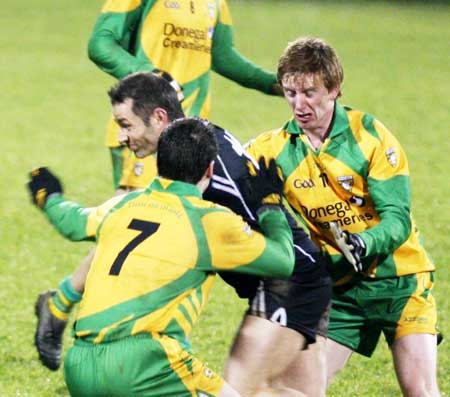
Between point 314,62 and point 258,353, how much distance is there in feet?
4.10

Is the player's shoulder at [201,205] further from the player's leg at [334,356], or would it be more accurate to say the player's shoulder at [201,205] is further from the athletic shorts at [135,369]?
the player's leg at [334,356]

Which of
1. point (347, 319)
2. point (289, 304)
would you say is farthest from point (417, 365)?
point (289, 304)

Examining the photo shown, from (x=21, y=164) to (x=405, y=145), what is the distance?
4524 mm

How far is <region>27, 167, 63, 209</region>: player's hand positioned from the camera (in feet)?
15.6

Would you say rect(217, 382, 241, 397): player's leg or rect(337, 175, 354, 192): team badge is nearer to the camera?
rect(217, 382, 241, 397): player's leg

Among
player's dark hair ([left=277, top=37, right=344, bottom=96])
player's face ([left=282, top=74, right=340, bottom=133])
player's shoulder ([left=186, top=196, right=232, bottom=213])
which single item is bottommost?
player's shoulder ([left=186, top=196, right=232, bottom=213])

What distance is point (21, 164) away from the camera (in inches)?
541

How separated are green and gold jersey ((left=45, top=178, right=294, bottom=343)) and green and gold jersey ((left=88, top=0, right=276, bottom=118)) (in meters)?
2.85

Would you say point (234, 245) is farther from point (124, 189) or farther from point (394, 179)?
point (124, 189)

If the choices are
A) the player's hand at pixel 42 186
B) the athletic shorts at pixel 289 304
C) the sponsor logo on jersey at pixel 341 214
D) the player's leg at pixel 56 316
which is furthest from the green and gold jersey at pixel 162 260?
the player's leg at pixel 56 316

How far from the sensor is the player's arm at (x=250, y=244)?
4.39 metres

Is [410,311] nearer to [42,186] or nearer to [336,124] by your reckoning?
[336,124]

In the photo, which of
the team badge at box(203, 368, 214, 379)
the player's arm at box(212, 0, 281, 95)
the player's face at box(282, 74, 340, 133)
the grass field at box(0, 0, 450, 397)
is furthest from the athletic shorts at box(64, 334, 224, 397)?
the player's arm at box(212, 0, 281, 95)

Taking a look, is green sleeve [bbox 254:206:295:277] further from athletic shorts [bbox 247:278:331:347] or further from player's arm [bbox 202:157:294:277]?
athletic shorts [bbox 247:278:331:347]
